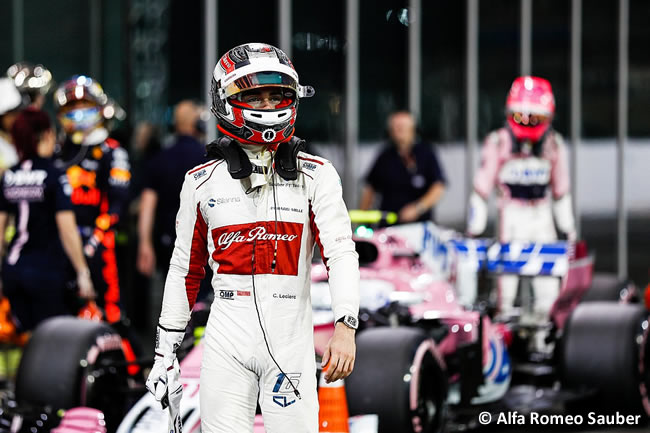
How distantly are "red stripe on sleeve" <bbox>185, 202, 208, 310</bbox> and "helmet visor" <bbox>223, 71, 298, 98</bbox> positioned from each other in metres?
0.41

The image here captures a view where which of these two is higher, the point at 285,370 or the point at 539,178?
the point at 539,178

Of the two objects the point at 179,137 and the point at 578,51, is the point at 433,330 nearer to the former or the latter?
the point at 179,137

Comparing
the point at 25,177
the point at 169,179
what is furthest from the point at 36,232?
the point at 169,179

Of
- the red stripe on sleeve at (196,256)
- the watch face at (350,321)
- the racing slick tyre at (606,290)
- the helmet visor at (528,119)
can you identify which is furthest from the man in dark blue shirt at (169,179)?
the watch face at (350,321)

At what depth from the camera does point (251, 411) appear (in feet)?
13.6

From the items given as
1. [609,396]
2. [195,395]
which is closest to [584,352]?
[609,396]

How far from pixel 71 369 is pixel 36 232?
1.50 meters

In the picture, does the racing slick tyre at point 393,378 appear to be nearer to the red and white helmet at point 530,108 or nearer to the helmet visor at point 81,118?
the helmet visor at point 81,118

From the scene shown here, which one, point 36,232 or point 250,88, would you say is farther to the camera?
point 36,232

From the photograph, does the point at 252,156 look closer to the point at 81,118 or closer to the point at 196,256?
the point at 196,256

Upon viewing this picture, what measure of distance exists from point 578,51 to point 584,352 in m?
8.42

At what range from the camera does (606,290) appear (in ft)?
28.9

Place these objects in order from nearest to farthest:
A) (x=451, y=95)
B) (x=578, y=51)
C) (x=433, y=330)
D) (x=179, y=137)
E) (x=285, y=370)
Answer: (x=285, y=370) < (x=433, y=330) < (x=179, y=137) < (x=451, y=95) < (x=578, y=51)

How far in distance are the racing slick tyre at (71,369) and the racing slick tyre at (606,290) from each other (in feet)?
12.5
